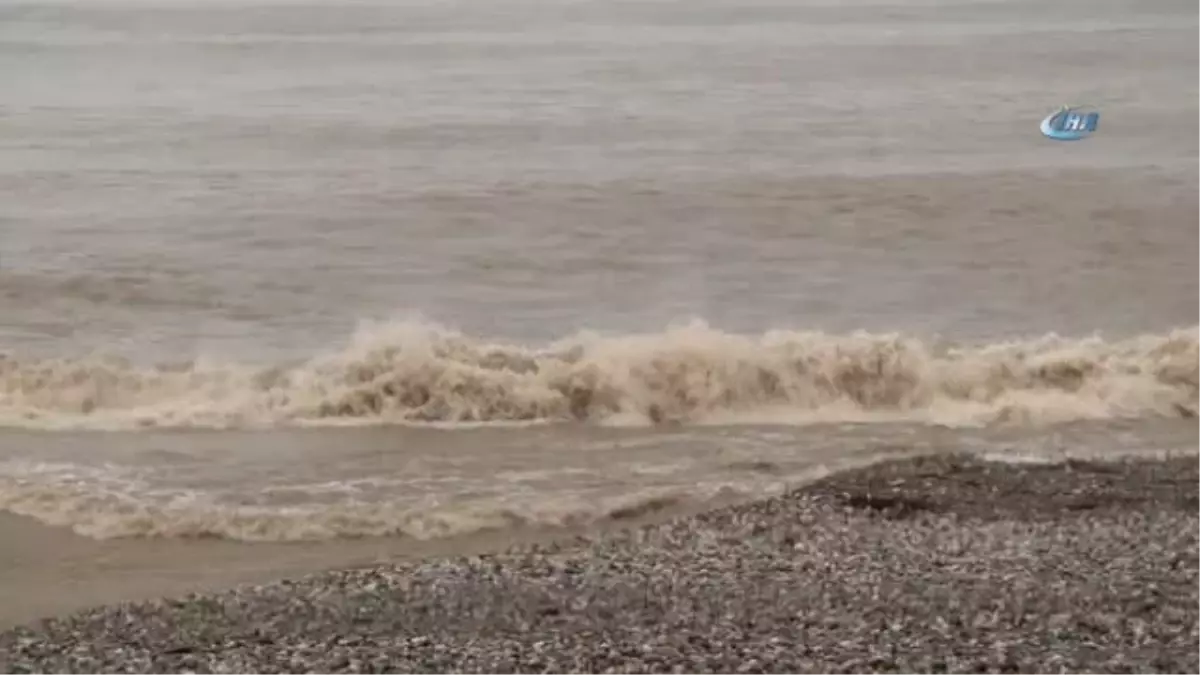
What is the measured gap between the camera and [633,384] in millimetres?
10609

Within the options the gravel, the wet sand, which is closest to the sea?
the wet sand

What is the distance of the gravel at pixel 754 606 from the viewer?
17.4 ft

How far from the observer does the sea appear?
905cm

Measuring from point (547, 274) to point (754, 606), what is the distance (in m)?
8.44

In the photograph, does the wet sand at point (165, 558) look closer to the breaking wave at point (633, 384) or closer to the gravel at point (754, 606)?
the gravel at point (754, 606)

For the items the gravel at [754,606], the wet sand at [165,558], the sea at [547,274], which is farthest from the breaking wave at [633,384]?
the gravel at [754,606]

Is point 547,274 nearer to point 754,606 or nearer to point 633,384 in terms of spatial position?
point 633,384

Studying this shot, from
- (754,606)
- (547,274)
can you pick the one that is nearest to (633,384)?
(547,274)

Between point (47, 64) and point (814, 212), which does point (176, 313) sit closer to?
point (814, 212)

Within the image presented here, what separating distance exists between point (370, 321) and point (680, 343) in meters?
2.66

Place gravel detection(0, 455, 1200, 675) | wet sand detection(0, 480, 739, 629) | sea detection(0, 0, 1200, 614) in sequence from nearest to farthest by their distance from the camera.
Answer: gravel detection(0, 455, 1200, 675)
wet sand detection(0, 480, 739, 629)
sea detection(0, 0, 1200, 614)

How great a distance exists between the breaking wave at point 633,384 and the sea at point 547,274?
0.04 m

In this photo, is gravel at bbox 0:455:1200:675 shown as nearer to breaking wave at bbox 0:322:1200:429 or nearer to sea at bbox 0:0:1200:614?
sea at bbox 0:0:1200:614

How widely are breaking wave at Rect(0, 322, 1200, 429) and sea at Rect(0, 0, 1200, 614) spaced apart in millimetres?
38
